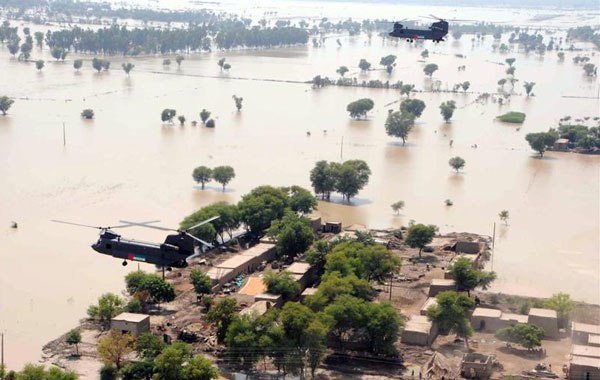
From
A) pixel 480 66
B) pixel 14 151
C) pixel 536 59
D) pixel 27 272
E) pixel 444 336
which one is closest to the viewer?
pixel 444 336

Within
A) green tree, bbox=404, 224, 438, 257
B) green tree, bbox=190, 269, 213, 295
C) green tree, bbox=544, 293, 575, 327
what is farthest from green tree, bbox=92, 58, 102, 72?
green tree, bbox=544, 293, 575, 327

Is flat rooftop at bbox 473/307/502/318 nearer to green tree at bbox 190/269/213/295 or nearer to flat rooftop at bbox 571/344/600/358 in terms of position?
flat rooftop at bbox 571/344/600/358

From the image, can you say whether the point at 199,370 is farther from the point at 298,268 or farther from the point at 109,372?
the point at 298,268

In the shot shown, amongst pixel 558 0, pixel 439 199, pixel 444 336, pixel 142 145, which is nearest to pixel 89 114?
pixel 142 145

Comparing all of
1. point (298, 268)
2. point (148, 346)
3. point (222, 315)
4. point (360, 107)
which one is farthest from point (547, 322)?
point (360, 107)

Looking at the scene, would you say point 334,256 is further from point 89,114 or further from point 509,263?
point 89,114

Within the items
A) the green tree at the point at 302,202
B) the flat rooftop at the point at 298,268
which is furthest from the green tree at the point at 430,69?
the flat rooftop at the point at 298,268

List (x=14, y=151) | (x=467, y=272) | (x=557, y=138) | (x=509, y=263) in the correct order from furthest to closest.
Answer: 1. (x=557, y=138)
2. (x=14, y=151)
3. (x=509, y=263)
4. (x=467, y=272)
